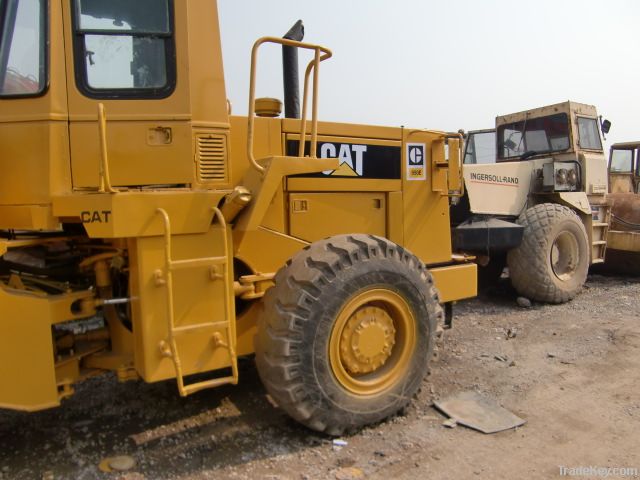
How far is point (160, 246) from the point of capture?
2.89 m

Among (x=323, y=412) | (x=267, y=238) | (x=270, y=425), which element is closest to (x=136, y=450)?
(x=270, y=425)

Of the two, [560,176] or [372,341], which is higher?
[560,176]

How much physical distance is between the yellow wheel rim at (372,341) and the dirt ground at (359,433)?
0.34 metres

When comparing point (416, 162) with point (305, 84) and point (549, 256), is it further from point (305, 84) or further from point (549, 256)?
point (549, 256)

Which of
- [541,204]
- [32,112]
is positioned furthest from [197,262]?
[541,204]

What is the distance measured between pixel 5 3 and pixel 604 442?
4.32m

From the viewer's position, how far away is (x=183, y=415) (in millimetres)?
3656

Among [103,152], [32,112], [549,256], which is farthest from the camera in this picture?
[549,256]

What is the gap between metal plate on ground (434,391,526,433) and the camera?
3.50 metres

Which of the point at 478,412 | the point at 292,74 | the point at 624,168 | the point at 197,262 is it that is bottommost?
the point at 478,412

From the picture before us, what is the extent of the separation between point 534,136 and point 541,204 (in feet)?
5.32

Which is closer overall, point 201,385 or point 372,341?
point 201,385

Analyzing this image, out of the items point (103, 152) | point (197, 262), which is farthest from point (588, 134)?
point (103, 152)

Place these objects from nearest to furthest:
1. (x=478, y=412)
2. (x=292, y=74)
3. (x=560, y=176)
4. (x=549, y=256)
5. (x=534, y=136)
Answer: (x=478, y=412), (x=292, y=74), (x=549, y=256), (x=560, y=176), (x=534, y=136)
